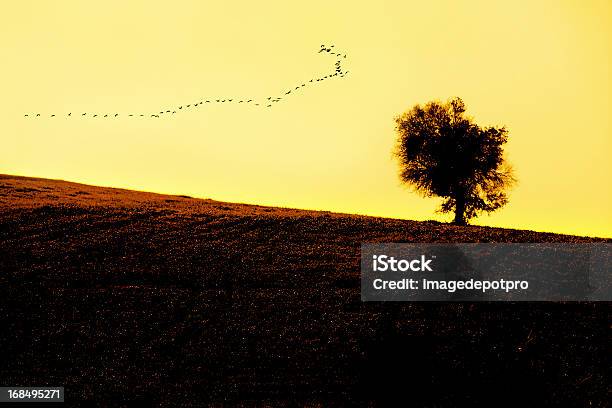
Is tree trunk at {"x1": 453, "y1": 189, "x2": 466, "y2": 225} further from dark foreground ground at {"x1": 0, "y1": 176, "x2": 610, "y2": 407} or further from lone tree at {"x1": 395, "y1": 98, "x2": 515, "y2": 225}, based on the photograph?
dark foreground ground at {"x1": 0, "y1": 176, "x2": 610, "y2": 407}

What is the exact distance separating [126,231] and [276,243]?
857cm

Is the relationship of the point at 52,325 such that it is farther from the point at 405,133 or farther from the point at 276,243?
→ the point at 405,133

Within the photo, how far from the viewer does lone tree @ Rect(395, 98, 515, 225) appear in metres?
59.5

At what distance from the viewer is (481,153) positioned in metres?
60.1

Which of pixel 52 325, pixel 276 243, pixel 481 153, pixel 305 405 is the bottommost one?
pixel 305 405

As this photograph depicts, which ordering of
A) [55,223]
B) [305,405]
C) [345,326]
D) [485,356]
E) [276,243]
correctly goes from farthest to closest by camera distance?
[55,223] → [276,243] → [345,326] → [485,356] → [305,405]

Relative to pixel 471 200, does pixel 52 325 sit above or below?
below

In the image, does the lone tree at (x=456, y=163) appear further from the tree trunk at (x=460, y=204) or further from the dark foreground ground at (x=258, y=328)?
the dark foreground ground at (x=258, y=328)

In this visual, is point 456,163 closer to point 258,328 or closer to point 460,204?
point 460,204

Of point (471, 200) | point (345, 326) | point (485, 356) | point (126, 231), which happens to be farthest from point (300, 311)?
point (471, 200)

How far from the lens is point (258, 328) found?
26516mm

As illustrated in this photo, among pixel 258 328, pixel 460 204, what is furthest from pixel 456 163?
pixel 258 328

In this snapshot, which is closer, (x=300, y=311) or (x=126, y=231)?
(x=300, y=311)

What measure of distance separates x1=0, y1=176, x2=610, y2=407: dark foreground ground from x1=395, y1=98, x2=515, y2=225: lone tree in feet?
50.8
